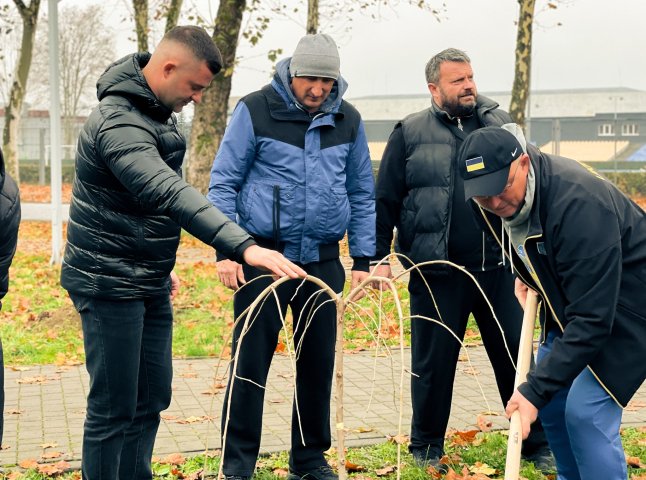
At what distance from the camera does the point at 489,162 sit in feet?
11.0

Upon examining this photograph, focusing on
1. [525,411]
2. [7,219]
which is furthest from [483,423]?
[7,219]

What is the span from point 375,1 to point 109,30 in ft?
110

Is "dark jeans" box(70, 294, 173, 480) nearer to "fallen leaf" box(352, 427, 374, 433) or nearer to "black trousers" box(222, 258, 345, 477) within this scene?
"black trousers" box(222, 258, 345, 477)

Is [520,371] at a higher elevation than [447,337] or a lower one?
higher

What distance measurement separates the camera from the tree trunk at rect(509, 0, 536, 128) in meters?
15.7

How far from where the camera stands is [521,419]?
3.46 m

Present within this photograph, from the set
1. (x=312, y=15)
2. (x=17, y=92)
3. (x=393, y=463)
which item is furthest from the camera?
(x=17, y=92)

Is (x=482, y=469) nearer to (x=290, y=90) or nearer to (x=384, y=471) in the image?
(x=384, y=471)

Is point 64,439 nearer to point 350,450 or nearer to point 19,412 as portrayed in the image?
point 19,412

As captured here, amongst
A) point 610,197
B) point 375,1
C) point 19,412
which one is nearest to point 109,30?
point 375,1

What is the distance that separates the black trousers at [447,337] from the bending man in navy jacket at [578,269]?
1.33 meters

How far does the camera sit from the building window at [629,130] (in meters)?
28.9

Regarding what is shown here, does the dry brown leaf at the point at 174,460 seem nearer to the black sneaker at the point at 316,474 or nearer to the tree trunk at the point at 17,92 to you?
the black sneaker at the point at 316,474

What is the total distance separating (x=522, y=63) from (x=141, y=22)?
9.86m
